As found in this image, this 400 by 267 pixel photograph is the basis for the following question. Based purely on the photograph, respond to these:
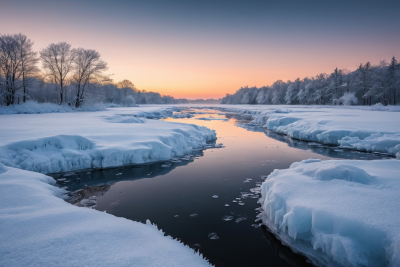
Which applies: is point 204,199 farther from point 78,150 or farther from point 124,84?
point 124,84

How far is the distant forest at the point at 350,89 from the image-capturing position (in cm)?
4034

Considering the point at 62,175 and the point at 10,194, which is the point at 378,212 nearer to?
the point at 10,194

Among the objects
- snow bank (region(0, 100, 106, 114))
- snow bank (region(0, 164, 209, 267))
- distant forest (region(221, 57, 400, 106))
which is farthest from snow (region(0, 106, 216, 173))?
distant forest (region(221, 57, 400, 106))

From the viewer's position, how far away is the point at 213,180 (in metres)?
6.91

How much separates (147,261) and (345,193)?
3891mm

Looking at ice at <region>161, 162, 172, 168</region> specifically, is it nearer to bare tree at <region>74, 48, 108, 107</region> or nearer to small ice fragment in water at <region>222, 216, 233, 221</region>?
small ice fragment in water at <region>222, 216, 233, 221</region>

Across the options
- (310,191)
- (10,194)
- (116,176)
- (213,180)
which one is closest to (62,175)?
(116,176)

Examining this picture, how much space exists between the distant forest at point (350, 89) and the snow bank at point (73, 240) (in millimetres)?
53711

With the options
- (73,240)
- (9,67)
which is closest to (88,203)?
(73,240)

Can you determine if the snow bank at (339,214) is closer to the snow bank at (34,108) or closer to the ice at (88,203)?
the ice at (88,203)

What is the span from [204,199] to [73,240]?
11.8 feet

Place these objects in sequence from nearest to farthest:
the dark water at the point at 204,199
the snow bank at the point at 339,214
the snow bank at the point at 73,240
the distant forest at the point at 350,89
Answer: the snow bank at the point at 73,240, the snow bank at the point at 339,214, the dark water at the point at 204,199, the distant forest at the point at 350,89

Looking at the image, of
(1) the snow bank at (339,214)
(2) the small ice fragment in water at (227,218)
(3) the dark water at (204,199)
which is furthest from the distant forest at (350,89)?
(2) the small ice fragment in water at (227,218)

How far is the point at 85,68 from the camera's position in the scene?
29.8 m
